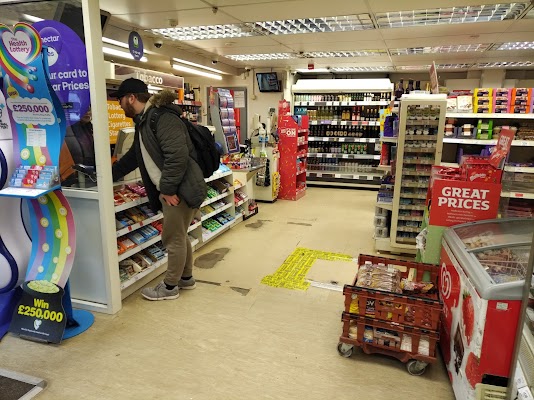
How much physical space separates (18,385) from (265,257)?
2.80 meters

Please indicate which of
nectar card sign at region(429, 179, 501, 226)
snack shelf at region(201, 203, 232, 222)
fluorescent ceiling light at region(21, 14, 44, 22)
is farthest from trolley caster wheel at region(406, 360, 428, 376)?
fluorescent ceiling light at region(21, 14, 44, 22)

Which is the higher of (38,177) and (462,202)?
(38,177)

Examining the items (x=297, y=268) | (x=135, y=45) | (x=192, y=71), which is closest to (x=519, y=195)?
(x=297, y=268)

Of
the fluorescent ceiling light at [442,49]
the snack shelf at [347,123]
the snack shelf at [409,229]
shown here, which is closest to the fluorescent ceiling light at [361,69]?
the snack shelf at [347,123]

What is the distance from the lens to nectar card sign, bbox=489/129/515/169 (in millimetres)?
2933

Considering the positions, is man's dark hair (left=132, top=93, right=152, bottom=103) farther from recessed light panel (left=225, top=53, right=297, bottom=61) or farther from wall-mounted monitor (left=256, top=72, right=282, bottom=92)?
wall-mounted monitor (left=256, top=72, right=282, bottom=92)

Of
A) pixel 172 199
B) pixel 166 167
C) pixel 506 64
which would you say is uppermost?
pixel 506 64

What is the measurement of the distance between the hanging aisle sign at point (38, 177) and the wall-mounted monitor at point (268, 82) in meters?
7.27

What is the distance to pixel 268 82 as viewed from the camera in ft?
31.7

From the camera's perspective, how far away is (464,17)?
15.4 feet

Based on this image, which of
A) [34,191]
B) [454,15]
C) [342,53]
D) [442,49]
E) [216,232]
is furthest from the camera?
[342,53]

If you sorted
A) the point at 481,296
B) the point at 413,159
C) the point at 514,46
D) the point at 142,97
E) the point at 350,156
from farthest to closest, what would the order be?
1. the point at 350,156
2. the point at 514,46
3. the point at 413,159
4. the point at 142,97
5. the point at 481,296

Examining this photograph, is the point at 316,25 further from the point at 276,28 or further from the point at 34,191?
the point at 34,191

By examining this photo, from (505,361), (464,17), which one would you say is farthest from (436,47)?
(505,361)
